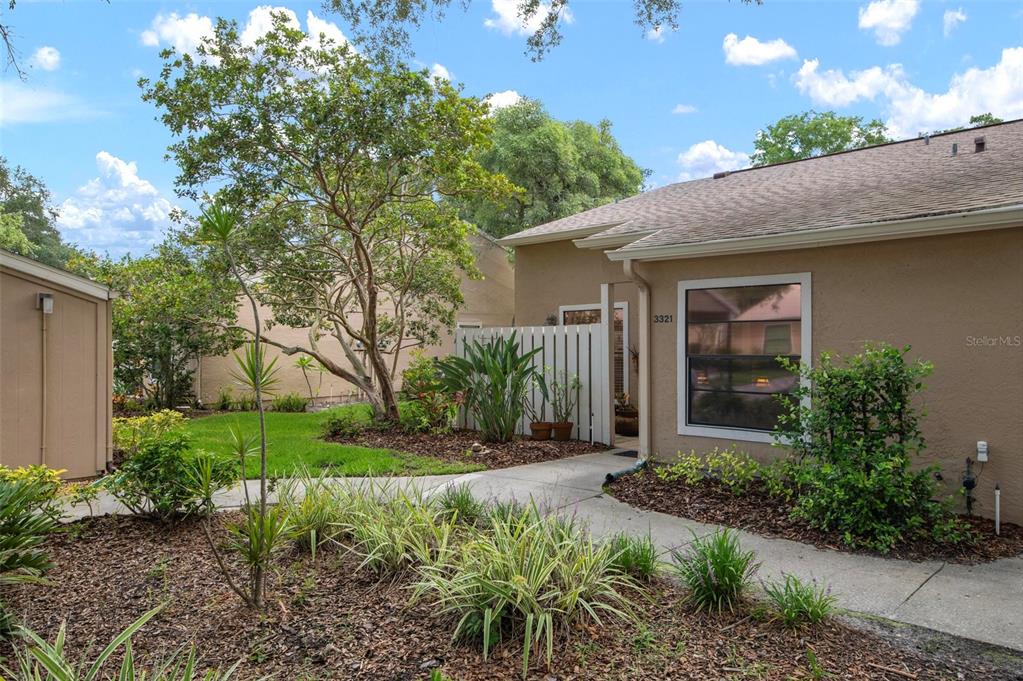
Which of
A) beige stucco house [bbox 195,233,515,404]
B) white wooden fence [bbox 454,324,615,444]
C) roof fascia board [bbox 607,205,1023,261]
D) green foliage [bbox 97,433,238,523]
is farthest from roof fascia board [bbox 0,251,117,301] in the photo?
beige stucco house [bbox 195,233,515,404]

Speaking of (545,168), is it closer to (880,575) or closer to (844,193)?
(844,193)

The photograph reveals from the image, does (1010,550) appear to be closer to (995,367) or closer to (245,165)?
(995,367)

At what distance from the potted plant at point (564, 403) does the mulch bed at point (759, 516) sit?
9.04 feet

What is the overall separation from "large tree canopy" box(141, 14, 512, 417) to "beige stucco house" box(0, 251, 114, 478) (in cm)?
242

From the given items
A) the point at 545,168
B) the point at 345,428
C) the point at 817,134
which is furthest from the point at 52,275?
the point at 817,134

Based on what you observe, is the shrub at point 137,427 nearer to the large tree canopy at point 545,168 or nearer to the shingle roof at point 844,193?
the shingle roof at point 844,193

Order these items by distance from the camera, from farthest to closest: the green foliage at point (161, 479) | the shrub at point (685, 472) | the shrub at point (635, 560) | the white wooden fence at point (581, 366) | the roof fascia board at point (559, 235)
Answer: the roof fascia board at point (559, 235) → the white wooden fence at point (581, 366) → the shrub at point (685, 472) → the green foliage at point (161, 479) → the shrub at point (635, 560)

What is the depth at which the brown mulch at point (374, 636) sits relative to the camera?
3104 mm

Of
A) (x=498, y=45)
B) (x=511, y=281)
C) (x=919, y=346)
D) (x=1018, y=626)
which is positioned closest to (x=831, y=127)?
(x=511, y=281)

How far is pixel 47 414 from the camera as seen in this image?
23.2 feet

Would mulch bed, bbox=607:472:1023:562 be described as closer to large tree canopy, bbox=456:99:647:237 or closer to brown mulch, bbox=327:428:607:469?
brown mulch, bbox=327:428:607:469

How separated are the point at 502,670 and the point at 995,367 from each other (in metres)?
4.77

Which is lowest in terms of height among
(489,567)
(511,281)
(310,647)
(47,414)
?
(310,647)

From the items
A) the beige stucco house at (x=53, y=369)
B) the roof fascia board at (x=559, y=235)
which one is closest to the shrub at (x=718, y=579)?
the beige stucco house at (x=53, y=369)
